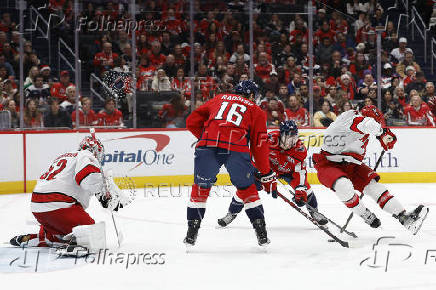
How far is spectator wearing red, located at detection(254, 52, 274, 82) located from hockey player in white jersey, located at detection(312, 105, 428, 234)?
13.3 feet

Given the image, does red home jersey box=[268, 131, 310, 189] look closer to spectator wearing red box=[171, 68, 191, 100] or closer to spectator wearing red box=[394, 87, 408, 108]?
spectator wearing red box=[171, 68, 191, 100]

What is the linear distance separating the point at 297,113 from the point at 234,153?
4517 millimetres

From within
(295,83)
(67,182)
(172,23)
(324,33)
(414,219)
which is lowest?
(414,219)

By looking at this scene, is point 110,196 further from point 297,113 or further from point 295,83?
point 295,83

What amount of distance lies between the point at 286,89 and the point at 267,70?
1.43 ft

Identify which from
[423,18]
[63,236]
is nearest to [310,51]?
[423,18]

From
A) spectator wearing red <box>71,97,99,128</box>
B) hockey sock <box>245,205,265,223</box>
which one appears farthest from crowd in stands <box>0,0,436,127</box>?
hockey sock <box>245,205,265,223</box>

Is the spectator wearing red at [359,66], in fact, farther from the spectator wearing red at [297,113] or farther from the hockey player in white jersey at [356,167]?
the hockey player in white jersey at [356,167]

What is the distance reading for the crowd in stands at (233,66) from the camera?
307 inches

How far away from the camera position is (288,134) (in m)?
4.77

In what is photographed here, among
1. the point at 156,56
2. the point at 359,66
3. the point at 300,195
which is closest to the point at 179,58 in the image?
the point at 156,56

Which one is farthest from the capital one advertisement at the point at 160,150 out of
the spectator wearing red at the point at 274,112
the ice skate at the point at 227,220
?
the ice skate at the point at 227,220

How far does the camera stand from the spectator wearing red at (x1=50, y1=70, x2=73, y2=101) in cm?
773

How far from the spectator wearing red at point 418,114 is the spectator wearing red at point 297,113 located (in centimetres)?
139
